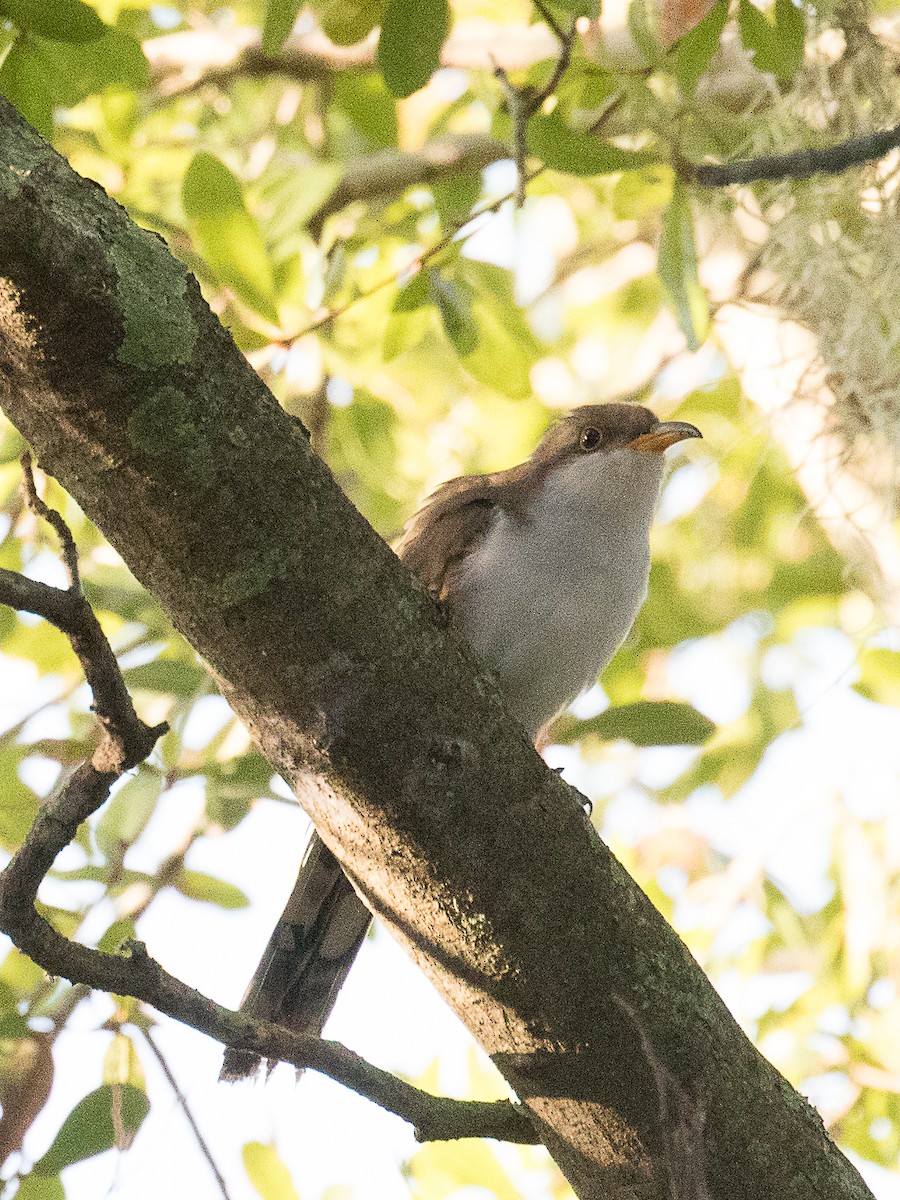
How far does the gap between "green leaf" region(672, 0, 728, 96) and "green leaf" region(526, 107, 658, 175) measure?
347 mm

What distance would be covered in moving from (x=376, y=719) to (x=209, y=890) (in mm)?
2187

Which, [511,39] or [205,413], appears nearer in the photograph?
[205,413]

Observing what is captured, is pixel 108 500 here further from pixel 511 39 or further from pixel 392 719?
pixel 511 39

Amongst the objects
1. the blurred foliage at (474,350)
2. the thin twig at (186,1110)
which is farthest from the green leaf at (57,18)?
the thin twig at (186,1110)

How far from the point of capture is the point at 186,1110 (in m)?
2.76

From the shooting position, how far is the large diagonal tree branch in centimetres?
193

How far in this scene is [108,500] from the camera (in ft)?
6.77

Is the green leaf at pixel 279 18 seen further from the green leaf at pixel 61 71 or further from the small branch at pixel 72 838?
the small branch at pixel 72 838

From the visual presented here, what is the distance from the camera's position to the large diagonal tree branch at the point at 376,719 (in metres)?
1.93

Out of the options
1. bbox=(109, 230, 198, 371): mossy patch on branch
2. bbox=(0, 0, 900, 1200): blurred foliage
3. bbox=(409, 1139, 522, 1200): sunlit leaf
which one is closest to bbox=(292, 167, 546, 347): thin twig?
bbox=(0, 0, 900, 1200): blurred foliage

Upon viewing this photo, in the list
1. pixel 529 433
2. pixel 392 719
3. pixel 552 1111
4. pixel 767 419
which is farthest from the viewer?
pixel 529 433

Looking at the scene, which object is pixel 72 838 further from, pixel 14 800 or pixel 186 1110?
pixel 14 800

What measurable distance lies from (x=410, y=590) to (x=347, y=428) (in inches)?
120

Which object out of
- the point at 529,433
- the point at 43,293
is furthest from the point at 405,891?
the point at 529,433
